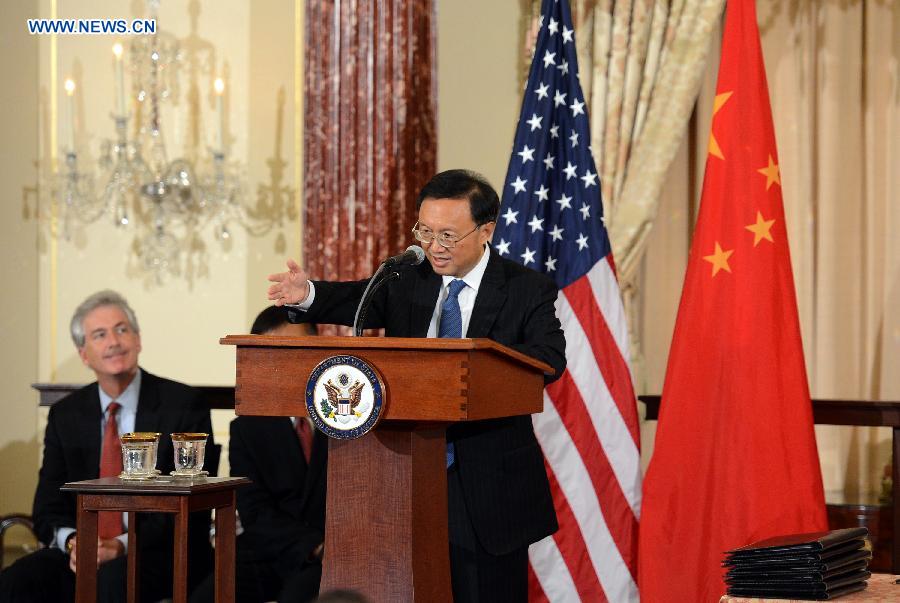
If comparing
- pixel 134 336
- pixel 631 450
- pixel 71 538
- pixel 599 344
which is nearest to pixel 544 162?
pixel 599 344

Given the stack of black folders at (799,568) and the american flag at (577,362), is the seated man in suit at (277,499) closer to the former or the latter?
the american flag at (577,362)

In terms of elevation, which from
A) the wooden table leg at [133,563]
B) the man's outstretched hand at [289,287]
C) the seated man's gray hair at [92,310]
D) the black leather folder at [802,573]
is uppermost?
the man's outstretched hand at [289,287]

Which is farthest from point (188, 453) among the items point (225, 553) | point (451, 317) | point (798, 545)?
point (798, 545)

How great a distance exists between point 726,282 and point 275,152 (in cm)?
262

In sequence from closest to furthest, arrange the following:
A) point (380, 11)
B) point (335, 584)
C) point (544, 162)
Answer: point (335, 584) < point (544, 162) < point (380, 11)

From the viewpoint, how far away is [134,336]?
4.21 metres

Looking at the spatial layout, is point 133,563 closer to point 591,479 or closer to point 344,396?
point 344,396

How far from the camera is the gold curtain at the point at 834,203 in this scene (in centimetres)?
549

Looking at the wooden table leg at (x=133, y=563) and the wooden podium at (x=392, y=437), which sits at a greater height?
the wooden podium at (x=392, y=437)

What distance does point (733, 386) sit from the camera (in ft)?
13.3

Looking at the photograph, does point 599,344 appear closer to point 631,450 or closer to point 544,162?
point 631,450

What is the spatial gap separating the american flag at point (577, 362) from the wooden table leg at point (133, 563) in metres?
1.50

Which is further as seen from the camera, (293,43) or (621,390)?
(293,43)

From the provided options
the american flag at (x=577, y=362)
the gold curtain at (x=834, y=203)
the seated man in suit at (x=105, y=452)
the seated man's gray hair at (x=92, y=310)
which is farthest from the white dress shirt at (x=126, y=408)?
the gold curtain at (x=834, y=203)
